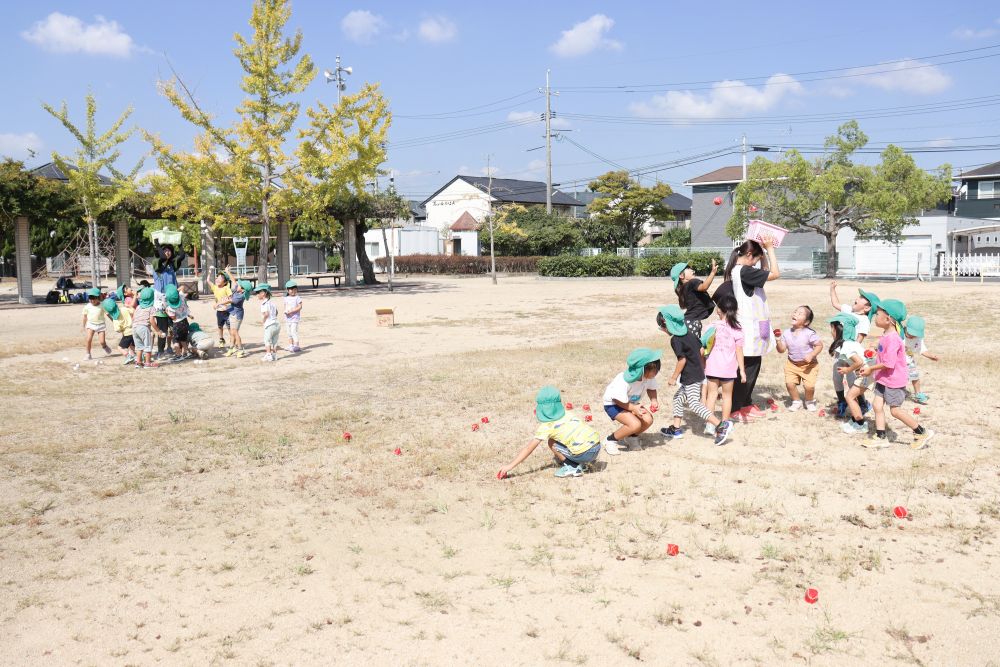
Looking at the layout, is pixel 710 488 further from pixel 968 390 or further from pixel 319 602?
pixel 968 390

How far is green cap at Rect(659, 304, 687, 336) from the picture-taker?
23.6 ft

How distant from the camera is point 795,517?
18.0ft

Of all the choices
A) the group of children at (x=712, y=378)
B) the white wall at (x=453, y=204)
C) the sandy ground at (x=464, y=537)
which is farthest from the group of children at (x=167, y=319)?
the white wall at (x=453, y=204)

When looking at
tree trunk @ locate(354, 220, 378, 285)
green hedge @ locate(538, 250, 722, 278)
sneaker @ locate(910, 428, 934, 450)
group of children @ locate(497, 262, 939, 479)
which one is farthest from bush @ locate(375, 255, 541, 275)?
sneaker @ locate(910, 428, 934, 450)

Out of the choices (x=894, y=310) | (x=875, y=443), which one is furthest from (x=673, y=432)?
(x=894, y=310)

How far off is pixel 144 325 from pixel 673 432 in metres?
8.80

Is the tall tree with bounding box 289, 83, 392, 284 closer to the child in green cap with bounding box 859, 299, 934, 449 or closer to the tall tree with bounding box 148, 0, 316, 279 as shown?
the tall tree with bounding box 148, 0, 316, 279

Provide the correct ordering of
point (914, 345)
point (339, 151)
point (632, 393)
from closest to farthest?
point (632, 393), point (914, 345), point (339, 151)

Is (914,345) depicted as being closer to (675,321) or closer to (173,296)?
(675,321)

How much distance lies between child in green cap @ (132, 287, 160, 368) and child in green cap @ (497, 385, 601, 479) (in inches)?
326

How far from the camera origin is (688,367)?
24.4 feet

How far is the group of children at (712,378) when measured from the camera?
6445 mm

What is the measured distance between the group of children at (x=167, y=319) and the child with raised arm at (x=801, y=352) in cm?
819

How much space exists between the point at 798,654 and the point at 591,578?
1227 mm
